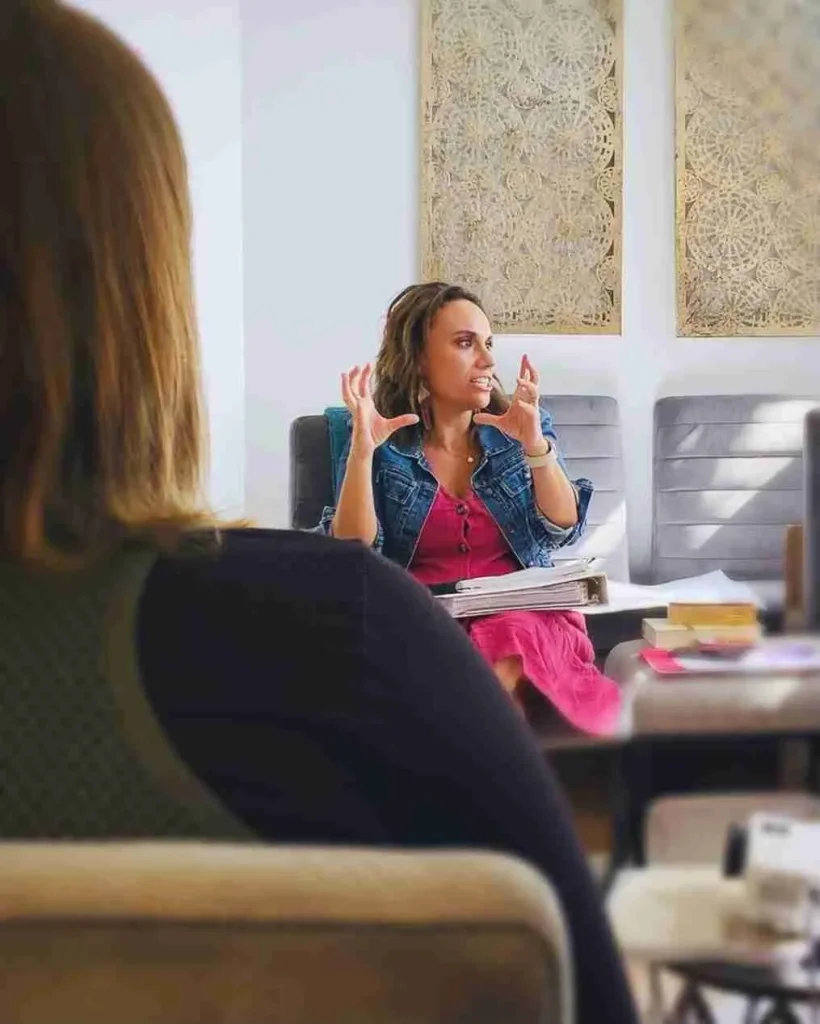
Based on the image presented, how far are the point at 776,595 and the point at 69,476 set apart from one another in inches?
26.5

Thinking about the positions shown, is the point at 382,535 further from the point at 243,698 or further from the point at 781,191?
the point at 781,191

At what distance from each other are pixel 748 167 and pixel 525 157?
491 mm

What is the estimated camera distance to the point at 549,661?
949mm

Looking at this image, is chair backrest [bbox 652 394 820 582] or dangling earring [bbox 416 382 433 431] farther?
chair backrest [bbox 652 394 820 582]

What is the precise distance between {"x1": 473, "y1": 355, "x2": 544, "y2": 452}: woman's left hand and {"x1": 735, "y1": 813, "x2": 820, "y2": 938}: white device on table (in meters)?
0.92

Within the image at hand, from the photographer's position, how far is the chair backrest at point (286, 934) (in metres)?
0.26

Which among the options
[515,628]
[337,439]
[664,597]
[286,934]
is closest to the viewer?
[286,934]

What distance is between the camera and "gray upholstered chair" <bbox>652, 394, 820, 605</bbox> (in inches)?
87.6

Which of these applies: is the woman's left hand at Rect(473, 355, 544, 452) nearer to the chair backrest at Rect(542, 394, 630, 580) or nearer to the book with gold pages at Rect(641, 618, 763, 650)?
the book with gold pages at Rect(641, 618, 763, 650)

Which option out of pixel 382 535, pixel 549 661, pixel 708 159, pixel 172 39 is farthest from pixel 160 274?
pixel 708 159

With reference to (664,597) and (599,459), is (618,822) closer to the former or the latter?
(664,597)

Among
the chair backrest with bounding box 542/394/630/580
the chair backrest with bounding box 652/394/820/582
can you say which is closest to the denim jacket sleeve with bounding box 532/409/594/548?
the chair backrest with bounding box 542/394/630/580

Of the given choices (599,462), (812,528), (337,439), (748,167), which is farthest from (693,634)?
(748,167)

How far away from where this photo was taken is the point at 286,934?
27 centimetres
